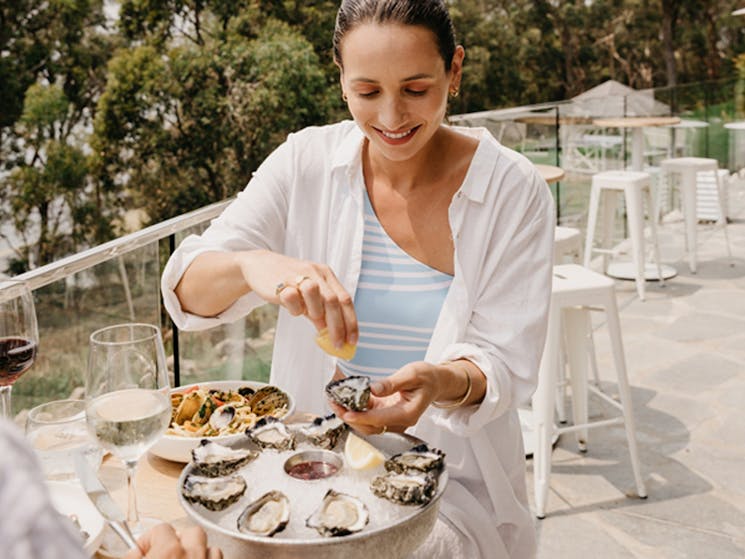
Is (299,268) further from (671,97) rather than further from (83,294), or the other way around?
(671,97)

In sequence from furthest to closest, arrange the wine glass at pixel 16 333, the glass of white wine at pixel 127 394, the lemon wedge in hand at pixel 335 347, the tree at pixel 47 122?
the tree at pixel 47 122 < the lemon wedge in hand at pixel 335 347 < the wine glass at pixel 16 333 < the glass of white wine at pixel 127 394

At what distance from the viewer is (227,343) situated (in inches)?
127

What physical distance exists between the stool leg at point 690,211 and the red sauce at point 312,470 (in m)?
6.25

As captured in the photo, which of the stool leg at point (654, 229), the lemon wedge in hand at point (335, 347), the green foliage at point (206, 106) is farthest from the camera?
the green foliage at point (206, 106)

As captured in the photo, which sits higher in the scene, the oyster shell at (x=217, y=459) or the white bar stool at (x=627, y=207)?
the oyster shell at (x=217, y=459)

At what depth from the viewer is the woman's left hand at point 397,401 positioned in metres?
1.21

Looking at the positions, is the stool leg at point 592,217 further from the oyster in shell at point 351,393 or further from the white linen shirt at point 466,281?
the oyster in shell at point 351,393

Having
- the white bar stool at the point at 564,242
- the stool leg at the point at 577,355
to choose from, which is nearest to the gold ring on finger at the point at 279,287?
the stool leg at the point at 577,355

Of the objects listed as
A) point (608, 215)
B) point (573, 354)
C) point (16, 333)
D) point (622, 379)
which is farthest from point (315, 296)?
point (608, 215)

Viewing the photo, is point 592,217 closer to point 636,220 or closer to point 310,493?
point 636,220

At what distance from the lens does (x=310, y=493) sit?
108cm

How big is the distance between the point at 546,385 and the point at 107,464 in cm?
206

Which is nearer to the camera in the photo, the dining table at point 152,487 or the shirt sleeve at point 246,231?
the dining table at point 152,487

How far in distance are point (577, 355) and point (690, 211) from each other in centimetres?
386
